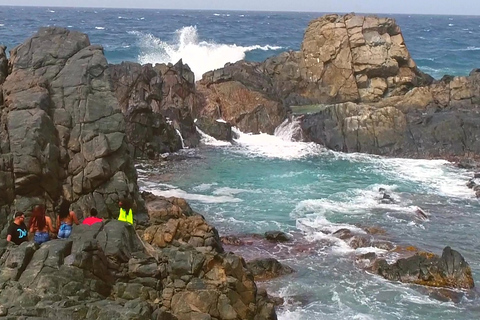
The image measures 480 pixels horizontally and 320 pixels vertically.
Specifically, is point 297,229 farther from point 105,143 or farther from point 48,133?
point 48,133

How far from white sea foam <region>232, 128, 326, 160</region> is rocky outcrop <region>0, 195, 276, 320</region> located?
23695mm

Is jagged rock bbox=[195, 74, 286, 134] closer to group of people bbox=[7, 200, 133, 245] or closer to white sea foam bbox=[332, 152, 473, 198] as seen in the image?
white sea foam bbox=[332, 152, 473, 198]

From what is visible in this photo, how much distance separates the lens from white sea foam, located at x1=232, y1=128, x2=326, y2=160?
38781 mm

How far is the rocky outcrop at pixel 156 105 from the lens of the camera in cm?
3634

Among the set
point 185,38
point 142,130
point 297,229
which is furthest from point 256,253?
point 185,38

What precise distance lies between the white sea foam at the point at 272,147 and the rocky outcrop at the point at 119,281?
23.7 m

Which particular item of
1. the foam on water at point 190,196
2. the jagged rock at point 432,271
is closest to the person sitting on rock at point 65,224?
the jagged rock at point 432,271

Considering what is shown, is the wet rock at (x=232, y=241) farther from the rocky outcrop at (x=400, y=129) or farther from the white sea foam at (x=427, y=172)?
the rocky outcrop at (x=400, y=129)

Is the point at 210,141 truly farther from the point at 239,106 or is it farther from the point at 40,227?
the point at 40,227

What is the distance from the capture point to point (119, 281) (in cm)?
1309

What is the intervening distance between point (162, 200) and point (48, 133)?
18.3 ft

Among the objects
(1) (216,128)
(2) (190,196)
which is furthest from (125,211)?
(1) (216,128)

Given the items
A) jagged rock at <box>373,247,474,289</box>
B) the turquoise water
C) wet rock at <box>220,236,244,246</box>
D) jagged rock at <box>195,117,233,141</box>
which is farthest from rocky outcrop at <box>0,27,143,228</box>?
jagged rock at <box>195,117,233,141</box>

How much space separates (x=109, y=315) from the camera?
11.0m
